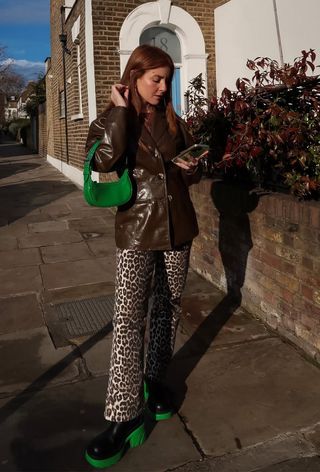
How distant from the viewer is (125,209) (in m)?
2.37

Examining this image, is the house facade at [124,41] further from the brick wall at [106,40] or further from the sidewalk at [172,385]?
the sidewalk at [172,385]

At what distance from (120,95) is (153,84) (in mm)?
174

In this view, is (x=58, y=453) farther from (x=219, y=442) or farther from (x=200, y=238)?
(x=200, y=238)

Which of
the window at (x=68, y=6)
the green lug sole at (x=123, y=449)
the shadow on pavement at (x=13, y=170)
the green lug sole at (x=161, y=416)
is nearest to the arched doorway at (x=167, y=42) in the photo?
the window at (x=68, y=6)

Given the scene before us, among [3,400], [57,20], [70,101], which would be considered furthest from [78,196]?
[3,400]

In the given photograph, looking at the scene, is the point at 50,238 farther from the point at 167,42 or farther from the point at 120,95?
the point at 167,42

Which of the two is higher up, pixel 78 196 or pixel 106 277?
pixel 78 196

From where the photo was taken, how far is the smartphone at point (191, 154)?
2.29m

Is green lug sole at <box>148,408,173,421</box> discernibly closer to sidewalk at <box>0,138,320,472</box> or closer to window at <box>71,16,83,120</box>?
sidewalk at <box>0,138,320,472</box>

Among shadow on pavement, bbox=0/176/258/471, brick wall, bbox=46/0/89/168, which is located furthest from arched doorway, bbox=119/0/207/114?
shadow on pavement, bbox=0/176/258/471

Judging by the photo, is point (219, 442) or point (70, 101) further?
point (70, 101)

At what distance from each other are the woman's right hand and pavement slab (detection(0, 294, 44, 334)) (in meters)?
2.38

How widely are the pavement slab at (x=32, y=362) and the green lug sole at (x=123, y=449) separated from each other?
807mm

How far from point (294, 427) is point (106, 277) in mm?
3053
